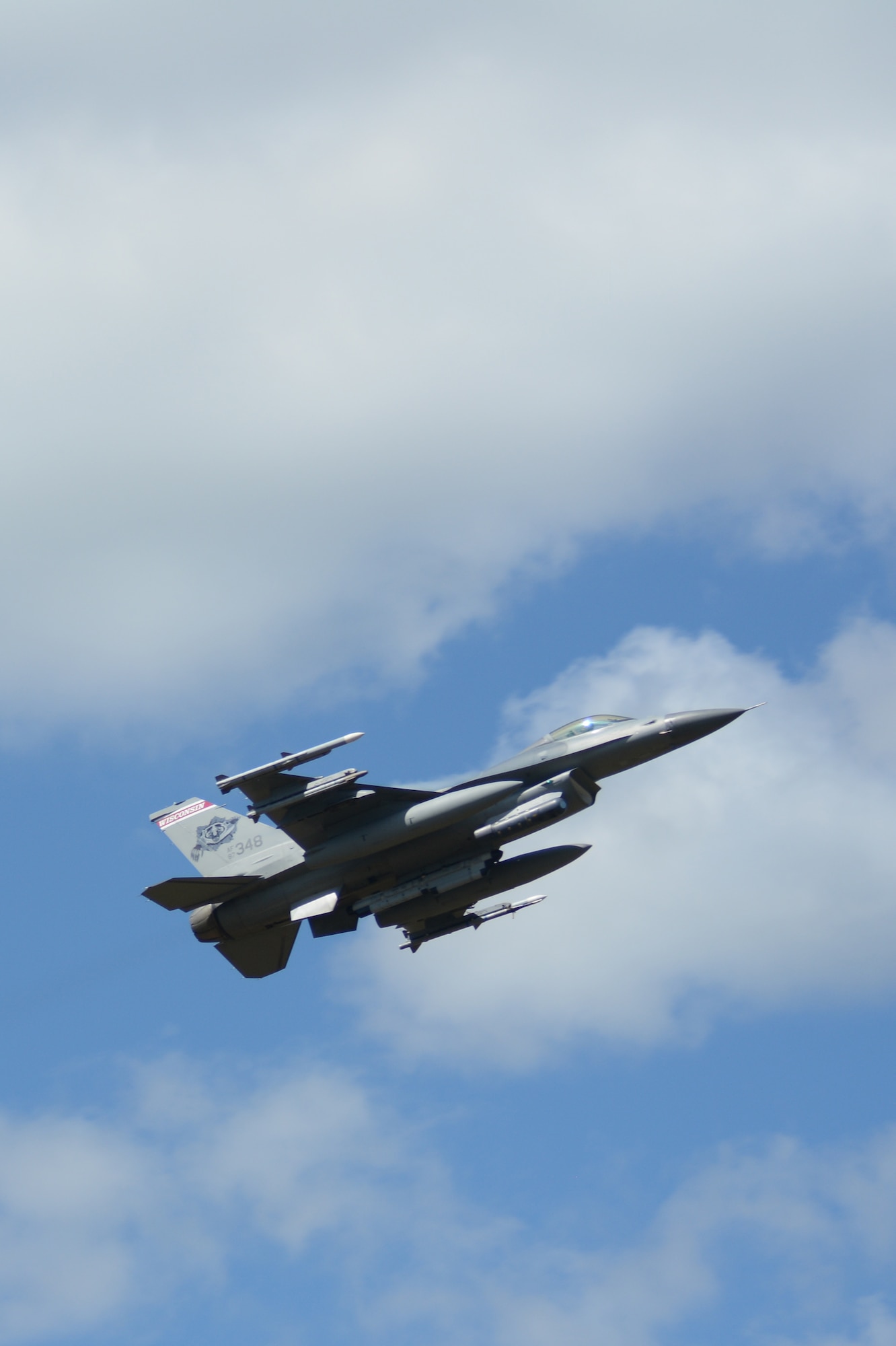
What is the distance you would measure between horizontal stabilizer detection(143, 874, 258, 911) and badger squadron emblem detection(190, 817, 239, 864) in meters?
3.13

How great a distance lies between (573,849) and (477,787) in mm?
4020

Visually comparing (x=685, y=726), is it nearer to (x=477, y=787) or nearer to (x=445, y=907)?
(x=477, y=787)

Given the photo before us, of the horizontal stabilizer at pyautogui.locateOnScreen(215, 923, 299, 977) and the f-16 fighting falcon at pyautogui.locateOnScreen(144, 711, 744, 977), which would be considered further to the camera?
the horizontal stabilizer at pyautogui.locateOnScreen(215, 923, 299, 977)

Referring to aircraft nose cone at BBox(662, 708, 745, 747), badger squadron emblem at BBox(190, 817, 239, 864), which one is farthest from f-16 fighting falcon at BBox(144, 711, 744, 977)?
badger squadron emblem at BBox(190, 817, 239, 864)

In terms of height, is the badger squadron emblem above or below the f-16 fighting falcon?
above

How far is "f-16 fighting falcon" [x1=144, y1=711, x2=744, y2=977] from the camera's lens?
123 feet

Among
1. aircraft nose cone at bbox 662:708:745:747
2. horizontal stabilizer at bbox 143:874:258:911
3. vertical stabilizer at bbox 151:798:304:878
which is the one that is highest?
vertical stabilizer at bbox 151:798:304:878

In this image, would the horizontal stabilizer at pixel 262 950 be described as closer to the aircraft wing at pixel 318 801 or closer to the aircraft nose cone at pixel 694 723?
the aircraft wing at pixel 318 801

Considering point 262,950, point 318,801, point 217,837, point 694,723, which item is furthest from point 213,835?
point 694,723

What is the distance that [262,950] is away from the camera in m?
42.0

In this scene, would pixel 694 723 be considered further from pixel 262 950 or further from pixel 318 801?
pixel 262 950

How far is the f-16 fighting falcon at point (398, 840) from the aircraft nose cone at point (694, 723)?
0.03 metres

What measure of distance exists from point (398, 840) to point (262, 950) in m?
6.88

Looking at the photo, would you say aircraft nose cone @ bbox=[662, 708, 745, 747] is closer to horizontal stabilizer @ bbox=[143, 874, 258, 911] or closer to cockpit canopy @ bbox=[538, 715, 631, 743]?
cockpit canopy @ bbox=[538, 715, 631, 743]
